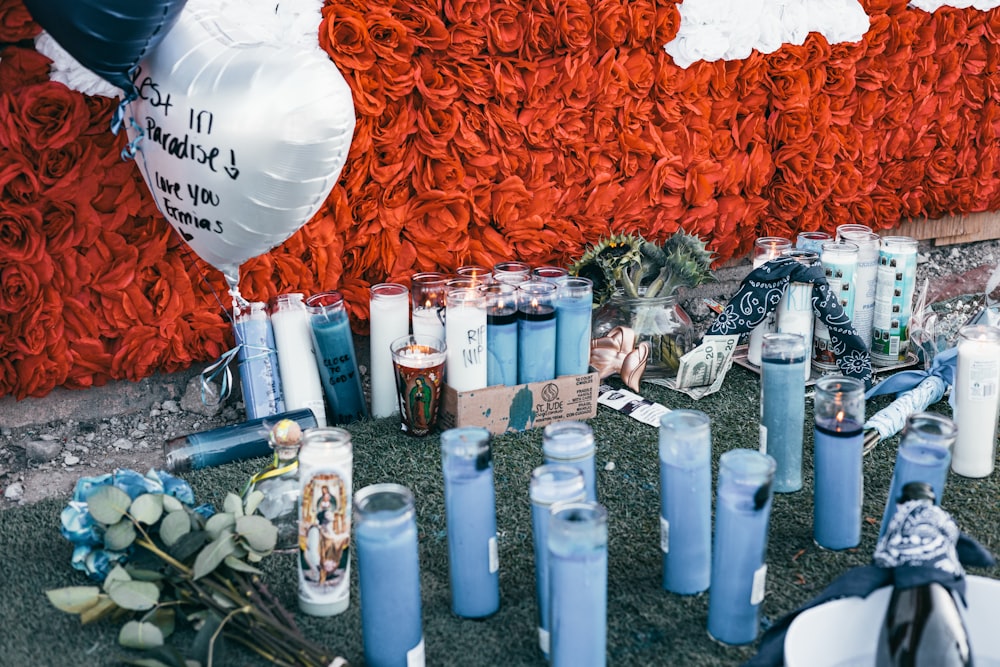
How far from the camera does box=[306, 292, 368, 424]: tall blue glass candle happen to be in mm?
2141

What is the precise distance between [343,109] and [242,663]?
96 cm

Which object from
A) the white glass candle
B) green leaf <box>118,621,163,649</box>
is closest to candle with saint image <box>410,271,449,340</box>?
green leaf <box>118,621,163,649</box>

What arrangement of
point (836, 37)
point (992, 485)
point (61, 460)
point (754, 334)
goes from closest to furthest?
point (992, 485)
point (61, 460)
point (754, 334)
point (836, 37)

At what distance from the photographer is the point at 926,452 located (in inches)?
56.1

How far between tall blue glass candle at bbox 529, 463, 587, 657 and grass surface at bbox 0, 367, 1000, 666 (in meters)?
0.08

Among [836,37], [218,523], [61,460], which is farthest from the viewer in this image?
[836,37]

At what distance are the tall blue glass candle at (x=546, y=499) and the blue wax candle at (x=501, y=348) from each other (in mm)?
775

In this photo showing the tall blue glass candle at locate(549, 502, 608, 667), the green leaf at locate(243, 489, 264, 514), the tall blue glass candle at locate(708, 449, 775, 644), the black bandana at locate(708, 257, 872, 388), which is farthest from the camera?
the black bandana at locate(708, 257, 872, 388)

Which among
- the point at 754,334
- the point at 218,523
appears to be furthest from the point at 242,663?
the point at 754,334

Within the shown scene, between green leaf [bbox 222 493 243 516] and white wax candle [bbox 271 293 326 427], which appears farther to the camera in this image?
white wax candle [bbox 271 293 326 427]

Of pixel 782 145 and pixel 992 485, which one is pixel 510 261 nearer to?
pixel 782 145

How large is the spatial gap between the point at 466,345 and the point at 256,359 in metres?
0.49

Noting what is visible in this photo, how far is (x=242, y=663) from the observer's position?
1369mm

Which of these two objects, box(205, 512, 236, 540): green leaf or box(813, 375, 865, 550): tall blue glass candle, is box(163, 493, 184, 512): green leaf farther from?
box(813, 375, 865, 550): tall blue glass candle
